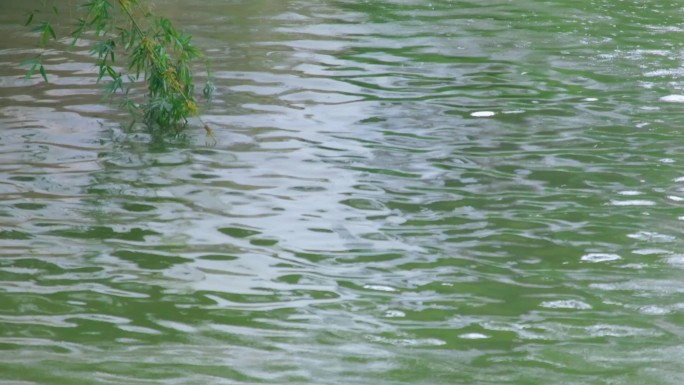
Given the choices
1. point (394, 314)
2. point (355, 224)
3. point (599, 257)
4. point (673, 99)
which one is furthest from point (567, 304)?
point (673, 99)

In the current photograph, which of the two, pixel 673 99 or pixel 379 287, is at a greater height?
pixel 673 99

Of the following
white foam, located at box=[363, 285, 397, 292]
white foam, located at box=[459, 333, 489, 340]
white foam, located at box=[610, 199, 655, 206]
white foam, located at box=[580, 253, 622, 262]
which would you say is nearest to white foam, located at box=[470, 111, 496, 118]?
white foam, located at box=[610, 199, 655, 206]

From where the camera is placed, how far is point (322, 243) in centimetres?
607

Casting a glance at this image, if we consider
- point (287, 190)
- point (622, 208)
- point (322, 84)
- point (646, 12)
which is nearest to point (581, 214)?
point (622, 208)

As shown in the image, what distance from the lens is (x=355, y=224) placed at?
6379 millimetres

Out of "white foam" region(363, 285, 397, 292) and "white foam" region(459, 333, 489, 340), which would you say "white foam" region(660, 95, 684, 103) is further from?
"white foam" region(459, 333, 489, 340)

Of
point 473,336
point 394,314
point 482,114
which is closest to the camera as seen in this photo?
point 473,336

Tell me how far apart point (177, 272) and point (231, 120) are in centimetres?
313

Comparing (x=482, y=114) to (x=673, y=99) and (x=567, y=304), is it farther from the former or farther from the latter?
(x=567, y=304)

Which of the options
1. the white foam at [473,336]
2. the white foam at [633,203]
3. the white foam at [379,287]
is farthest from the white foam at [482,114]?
the white foam at [473,336]

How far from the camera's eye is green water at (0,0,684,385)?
15.6 ft

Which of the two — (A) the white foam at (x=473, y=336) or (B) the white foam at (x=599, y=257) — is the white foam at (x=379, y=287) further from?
(B) the white foam at (x=599, y=257)

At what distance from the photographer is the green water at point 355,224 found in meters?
4.77

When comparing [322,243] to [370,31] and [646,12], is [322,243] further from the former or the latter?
[646,12]
